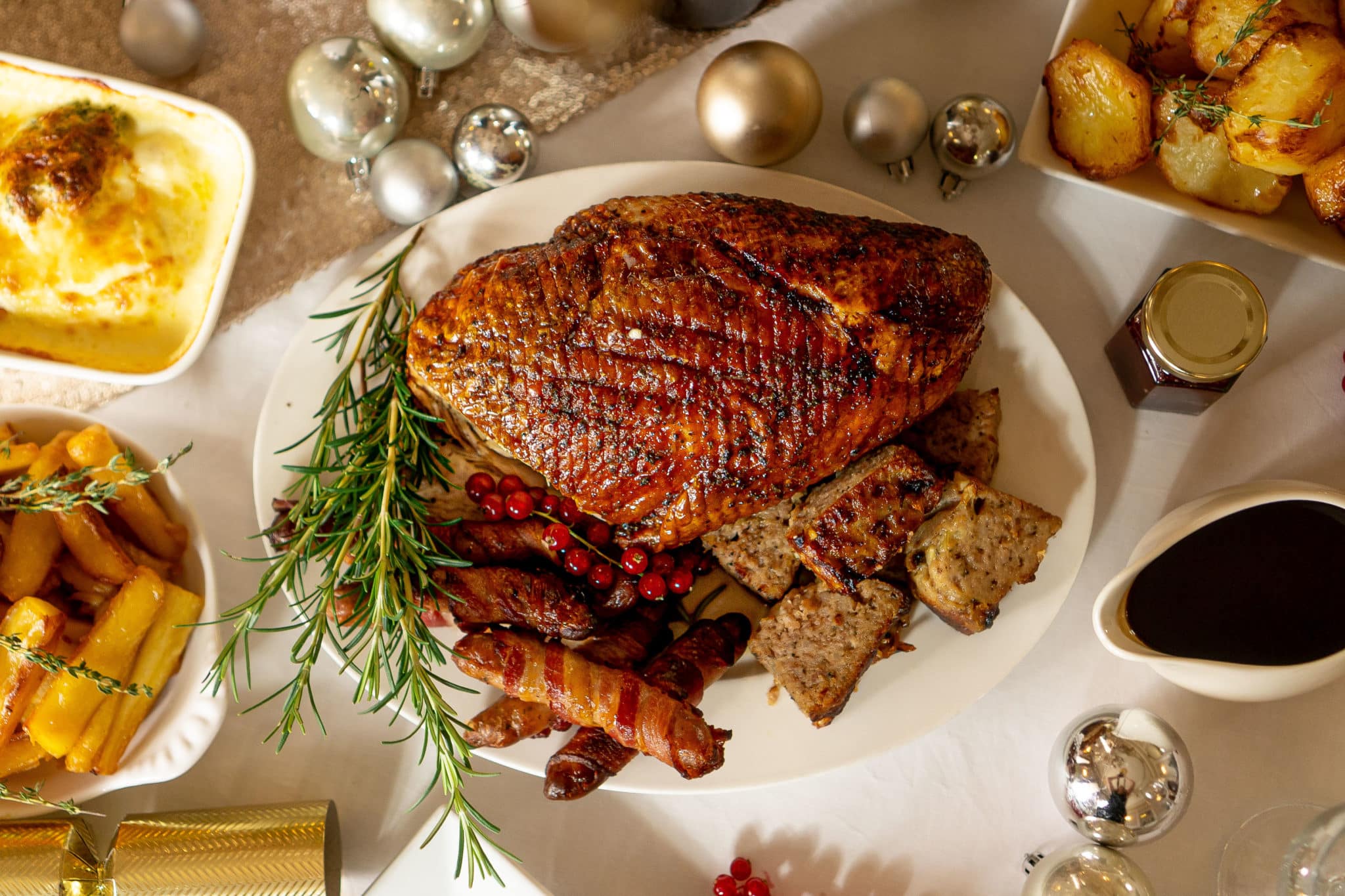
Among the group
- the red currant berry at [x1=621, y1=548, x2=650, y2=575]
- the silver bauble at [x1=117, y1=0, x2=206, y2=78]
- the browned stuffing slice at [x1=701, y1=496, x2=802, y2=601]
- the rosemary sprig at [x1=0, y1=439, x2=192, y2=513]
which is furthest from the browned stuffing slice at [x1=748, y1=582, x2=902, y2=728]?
the silver bauble at [x1=117, y1=0, x2=206, y2=78]

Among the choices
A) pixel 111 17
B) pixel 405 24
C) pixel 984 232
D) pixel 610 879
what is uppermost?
pixel 111 17

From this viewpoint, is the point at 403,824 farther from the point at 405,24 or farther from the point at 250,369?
the point at 405,24

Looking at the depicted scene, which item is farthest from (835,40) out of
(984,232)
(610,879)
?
(610,879)

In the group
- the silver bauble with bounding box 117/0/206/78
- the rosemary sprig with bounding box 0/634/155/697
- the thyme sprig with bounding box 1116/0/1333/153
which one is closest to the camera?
the rosemary sprig with bounding box 0/634/155/697

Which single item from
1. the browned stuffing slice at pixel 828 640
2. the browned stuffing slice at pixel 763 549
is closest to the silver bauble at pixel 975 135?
the browned stuffing slice at pixel 763 549

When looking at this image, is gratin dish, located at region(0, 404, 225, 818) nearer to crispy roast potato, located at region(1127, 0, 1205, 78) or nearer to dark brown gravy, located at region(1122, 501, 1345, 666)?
dark brown gravy, located at region(1122, 501, 1345, 666)

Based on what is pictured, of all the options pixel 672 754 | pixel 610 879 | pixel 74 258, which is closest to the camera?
pixel 672 754

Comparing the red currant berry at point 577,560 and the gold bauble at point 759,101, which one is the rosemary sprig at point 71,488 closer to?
the red currant berry at point 577,560
